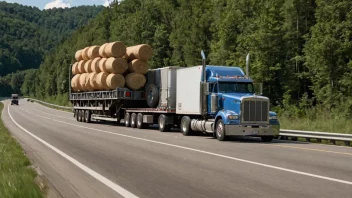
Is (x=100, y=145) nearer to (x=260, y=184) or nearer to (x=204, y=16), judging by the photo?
(x=260, y=184)

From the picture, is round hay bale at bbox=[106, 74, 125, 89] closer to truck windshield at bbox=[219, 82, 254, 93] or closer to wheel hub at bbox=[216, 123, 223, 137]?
truck windshield at bbox=[219, 82, 254, 93]

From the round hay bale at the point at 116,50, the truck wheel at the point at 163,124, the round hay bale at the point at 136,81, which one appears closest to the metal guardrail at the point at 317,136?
the truck wheel at the point at 163,124

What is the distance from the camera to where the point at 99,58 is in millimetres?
34781

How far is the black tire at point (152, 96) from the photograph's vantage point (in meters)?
29.7

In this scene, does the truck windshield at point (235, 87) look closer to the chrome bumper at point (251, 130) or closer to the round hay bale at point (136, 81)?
the chrome bumper at point (251, 130)

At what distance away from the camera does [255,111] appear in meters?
20.2

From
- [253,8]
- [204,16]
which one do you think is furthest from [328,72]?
[204,16]

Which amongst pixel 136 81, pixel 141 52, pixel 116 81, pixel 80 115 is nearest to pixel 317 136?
pixel 136 81

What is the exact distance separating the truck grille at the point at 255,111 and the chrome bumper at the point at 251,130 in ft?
1.07

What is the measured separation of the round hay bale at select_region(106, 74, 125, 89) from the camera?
31.4 meters

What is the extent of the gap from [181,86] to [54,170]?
14.0 m

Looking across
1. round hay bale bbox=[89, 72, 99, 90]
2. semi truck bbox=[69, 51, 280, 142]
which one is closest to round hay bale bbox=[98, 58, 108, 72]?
round hay bale bbox=[89, 72, 99, 90]

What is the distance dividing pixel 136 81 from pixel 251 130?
12932 millimetres

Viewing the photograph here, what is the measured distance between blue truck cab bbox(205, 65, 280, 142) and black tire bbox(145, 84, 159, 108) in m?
8.16
